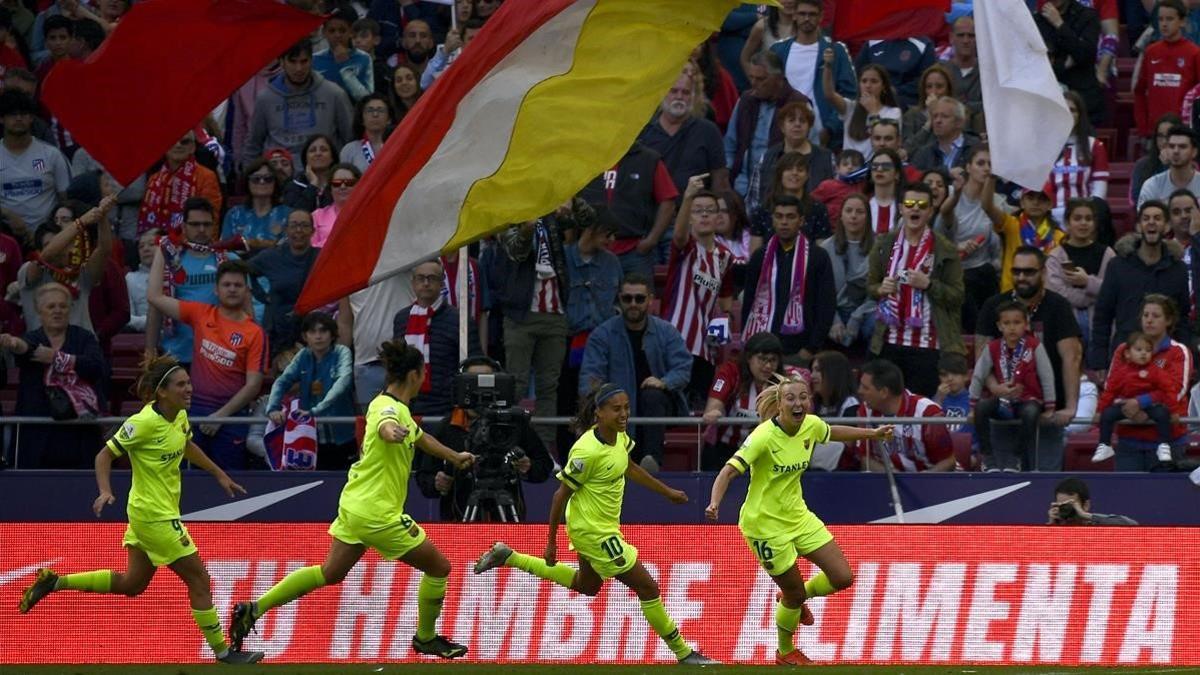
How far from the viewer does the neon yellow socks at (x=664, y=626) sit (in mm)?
12742

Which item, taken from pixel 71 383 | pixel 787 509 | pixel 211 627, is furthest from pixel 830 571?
pixel 71 383

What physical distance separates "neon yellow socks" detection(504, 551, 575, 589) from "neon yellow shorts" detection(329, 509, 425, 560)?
2.03 feet

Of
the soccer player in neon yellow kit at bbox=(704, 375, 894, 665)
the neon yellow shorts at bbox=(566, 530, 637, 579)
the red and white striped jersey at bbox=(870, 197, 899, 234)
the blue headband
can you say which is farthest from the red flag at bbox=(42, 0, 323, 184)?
the red and white striped jersey at bbox=(870, 197, 899, 234)

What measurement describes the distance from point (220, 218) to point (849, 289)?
216 inches

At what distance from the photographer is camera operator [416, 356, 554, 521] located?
13844 millimetres

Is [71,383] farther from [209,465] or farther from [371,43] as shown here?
[371,43]

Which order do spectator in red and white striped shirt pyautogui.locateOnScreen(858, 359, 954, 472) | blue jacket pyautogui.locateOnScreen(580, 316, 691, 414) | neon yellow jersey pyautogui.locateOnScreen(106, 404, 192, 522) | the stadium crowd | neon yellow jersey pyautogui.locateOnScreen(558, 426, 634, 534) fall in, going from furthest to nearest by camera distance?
blue jacket pyautogui.locateOnScreen(580, 316, 691, 414) → the stadium crowd → spectator in red and white striped shirt pyautogui.locateOnScreen(858, 359, 954, 472) → neon yellow jersey pyautogui.locateOnScreen(106, 404, 192, 522) → neon yellow jersey pyautogui.locateOnScreen(558, 426, 634, 534)

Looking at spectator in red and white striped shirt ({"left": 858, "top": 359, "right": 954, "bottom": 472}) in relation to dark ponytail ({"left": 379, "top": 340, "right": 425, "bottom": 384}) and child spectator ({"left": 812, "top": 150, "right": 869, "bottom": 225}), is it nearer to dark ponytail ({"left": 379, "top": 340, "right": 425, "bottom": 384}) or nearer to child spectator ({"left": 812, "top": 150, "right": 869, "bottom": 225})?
child spectator ({"left": 812, "top": 150, "right": 869, "bottom": 225})

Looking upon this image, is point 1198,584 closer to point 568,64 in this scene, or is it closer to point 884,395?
point 884,395

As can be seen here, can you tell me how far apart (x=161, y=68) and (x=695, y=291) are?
437cm

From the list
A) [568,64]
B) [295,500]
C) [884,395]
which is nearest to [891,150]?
[884,395]

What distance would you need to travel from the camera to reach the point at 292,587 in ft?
42.3

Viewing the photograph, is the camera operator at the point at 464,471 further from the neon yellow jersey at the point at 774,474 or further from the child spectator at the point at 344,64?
the child spectator at the point at 344,64

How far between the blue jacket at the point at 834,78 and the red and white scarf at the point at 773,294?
8.73ft
